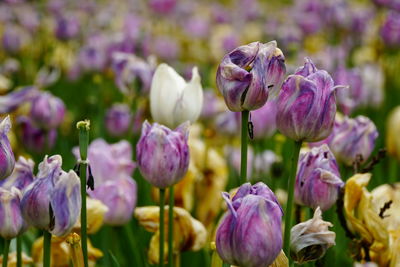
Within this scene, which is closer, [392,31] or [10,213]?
[10,213]

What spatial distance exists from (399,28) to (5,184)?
195cm

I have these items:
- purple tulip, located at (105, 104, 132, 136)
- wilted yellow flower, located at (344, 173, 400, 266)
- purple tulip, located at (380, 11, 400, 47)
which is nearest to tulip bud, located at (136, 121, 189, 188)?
wilted yellow flower, located at (344, 173, 400, 266)

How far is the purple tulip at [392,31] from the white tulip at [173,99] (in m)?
1.56

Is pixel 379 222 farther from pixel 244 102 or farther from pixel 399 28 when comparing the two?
pixel 399 28

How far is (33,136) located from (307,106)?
1172 millimetres

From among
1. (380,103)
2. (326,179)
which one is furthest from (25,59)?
(326,179)

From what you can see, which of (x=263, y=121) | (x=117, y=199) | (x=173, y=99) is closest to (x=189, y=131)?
(x=173, y=99)

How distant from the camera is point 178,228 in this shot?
1146mm

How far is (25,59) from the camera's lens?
3.62 metres

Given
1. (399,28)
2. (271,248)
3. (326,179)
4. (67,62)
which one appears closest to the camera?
(271,248)

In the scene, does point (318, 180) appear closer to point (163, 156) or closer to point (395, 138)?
point (163, 156)

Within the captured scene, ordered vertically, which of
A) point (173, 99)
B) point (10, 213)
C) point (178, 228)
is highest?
point (173, 99)

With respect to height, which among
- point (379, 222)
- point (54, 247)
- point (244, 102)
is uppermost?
point (244, 102)

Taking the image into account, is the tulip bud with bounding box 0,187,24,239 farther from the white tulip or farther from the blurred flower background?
the white tulip
